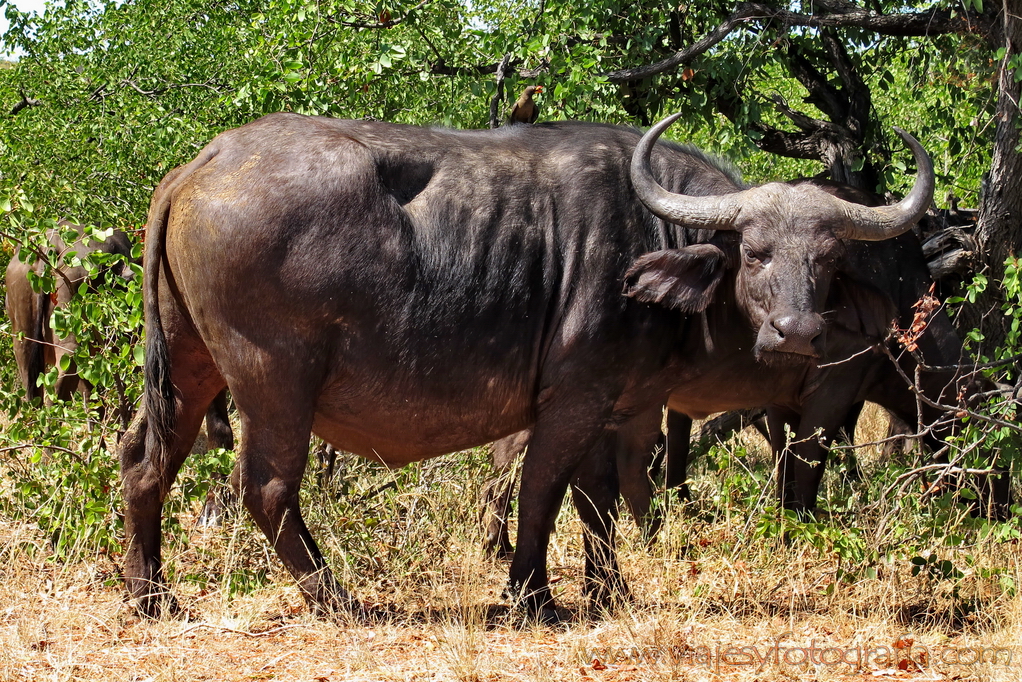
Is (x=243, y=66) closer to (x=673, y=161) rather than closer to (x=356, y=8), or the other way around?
(x=356, y=8)

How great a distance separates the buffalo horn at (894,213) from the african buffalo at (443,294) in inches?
0.4

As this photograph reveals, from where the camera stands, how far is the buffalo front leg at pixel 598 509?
204 inches

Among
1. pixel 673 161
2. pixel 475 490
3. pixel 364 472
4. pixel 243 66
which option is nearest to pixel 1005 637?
pixel 673 161

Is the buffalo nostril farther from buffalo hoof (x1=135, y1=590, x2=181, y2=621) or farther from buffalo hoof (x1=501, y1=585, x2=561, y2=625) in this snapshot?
buffalo hoof (x1=135, y1=590, x2=181, y2=621)

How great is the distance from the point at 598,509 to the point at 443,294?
159 centimetres

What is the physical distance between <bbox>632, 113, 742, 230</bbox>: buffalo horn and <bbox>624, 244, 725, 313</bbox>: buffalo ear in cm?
13

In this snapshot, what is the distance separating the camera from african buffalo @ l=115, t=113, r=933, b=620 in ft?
14.6

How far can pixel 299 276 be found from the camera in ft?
14.4

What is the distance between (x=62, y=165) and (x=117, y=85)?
172cm

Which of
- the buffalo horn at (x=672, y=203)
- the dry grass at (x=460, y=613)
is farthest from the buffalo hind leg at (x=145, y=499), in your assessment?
the buffalo horn at (x=672, y=203)

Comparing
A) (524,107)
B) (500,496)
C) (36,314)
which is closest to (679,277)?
(524,107)

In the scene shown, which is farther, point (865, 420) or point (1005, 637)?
point (865, 420)

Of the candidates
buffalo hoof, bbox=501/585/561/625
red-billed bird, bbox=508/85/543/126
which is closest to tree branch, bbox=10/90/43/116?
red-billed bird, bbox=508/85/543/126

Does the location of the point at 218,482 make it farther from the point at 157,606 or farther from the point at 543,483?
the point at 543,483
